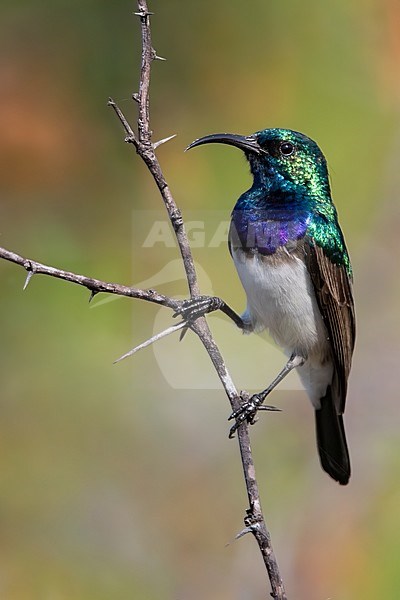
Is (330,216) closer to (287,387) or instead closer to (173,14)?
(287,387)


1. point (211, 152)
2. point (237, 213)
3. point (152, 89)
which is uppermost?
point (152, 89)

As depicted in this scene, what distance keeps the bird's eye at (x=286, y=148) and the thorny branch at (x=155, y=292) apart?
747 mm

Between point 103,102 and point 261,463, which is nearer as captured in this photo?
point 261,463

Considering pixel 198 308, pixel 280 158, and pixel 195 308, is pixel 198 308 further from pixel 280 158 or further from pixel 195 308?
pixel 280 158

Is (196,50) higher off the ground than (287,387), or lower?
higher

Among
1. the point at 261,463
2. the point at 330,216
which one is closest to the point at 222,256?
the point at 261,463

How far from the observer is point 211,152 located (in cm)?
360

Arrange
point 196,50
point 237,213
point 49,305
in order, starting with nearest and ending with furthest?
point 237,213
point 49,305
point 196,50

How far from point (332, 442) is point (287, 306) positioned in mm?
489

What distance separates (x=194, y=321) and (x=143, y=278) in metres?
1.73

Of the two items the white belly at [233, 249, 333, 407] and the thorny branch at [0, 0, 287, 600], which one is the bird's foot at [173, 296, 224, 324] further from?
the white belly at [233, 249, 333, 407]

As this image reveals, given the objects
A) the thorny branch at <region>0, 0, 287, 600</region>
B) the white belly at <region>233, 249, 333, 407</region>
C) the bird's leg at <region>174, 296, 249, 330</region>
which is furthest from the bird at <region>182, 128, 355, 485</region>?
the thorny branch at <region>0, 0, 287, 600</region>

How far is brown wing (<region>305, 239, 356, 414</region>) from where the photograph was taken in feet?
7.86

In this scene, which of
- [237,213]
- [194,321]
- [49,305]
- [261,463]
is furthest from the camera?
[49,305]
